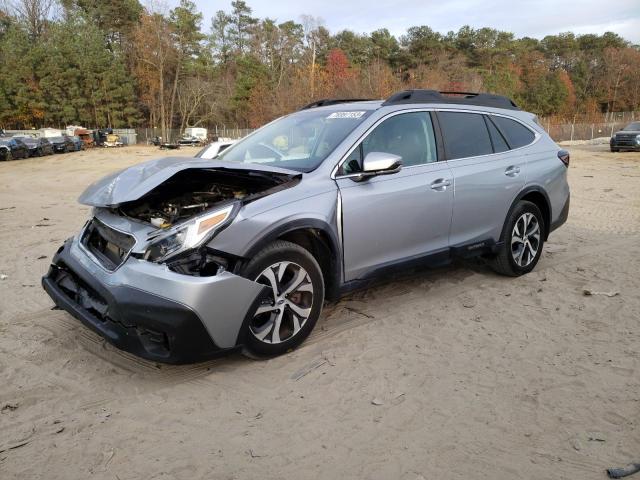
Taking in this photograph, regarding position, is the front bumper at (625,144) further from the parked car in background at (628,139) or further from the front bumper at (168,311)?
the front bumper at (168,311)

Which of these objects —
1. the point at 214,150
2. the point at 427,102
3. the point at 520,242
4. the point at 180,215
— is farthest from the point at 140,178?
the point at 520,242

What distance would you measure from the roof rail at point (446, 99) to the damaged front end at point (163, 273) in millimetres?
1380

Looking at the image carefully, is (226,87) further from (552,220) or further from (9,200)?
(552,220)

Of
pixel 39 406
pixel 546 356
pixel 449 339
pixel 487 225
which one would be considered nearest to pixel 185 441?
pixel 39 406

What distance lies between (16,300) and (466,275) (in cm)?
438

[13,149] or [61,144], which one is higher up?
[61,144]

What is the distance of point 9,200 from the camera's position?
12.3 metres

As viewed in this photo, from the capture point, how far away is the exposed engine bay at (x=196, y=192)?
135 inches

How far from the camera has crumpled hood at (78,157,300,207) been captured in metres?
3.26

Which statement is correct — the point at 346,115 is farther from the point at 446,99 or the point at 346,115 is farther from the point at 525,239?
the point at 525,239

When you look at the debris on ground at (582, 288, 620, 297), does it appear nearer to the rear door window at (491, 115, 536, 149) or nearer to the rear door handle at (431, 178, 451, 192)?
the rear door window at (491, 115, 536, 149)

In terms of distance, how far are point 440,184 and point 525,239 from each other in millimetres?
1544

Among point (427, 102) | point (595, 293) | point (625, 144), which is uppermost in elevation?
point (427, 102)

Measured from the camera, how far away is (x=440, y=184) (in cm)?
425
